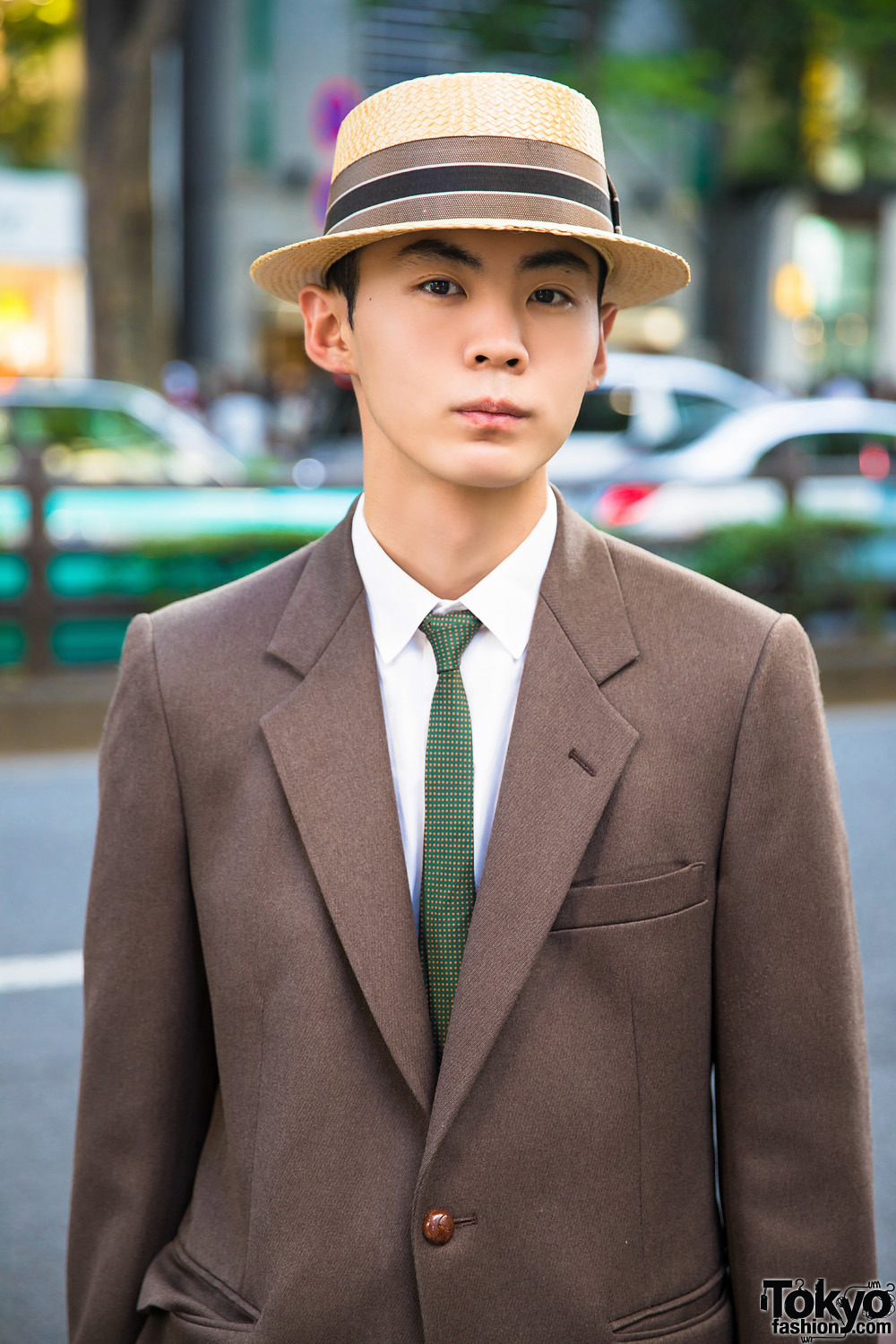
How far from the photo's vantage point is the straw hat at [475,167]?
1606 mm

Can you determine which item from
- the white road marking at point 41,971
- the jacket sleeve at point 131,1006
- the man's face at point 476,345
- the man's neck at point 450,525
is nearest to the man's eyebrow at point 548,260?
the man's face at point 476,345

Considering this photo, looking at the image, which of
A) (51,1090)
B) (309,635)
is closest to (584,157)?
(309,635)

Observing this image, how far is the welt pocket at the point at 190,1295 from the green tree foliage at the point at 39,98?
2174cm

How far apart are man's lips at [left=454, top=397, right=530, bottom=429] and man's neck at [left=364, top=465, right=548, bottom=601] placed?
0.12 meters

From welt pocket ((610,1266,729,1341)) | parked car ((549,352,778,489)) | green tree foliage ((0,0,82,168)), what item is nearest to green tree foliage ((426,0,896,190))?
green tree foliage ((0,0,82,168))

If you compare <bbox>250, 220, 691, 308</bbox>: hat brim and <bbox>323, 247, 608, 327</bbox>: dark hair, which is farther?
<bbox>323, 247, 608, 327</bbox>: dark hair

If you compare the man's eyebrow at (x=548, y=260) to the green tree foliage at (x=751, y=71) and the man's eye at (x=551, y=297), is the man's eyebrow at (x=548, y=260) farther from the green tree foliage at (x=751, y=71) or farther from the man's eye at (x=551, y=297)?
the green tree foliage at (x=751, y=71)

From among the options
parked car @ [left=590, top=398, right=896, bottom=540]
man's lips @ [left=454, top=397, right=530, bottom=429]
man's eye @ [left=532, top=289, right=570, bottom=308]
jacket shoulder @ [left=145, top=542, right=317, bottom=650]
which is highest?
parked car @ [left=590, top=398, right=896, bottom=540]

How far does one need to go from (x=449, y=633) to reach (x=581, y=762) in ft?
0.75

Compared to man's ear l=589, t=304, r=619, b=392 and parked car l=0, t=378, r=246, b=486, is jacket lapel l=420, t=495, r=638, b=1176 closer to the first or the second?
man's ear l=589, t=304, r=619, b=392

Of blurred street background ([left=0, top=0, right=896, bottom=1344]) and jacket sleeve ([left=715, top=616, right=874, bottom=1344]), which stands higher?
blurred street background ([left=0, top=0, right=896, bottom=1344])

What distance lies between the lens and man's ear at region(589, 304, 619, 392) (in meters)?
1.80

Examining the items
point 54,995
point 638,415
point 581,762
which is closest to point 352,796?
point 581,762

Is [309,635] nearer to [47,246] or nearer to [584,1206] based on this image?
[584,1206]
